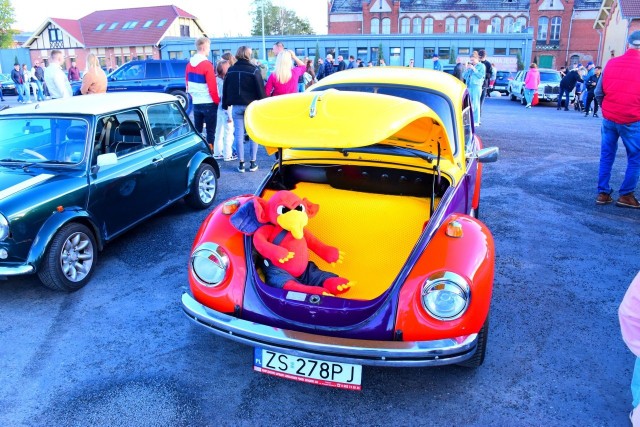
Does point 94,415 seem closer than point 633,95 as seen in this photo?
Yes

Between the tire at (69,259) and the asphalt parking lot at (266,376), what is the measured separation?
13cm

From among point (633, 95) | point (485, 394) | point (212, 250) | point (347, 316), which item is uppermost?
point (633, 95)

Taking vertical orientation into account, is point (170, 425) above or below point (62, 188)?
below

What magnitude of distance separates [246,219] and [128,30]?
5771cm

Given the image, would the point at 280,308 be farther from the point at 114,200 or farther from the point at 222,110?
the point at 222,110

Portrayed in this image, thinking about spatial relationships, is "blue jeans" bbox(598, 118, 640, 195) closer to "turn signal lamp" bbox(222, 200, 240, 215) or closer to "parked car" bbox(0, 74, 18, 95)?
"turn signal lamp" bbox(222, 200, 240, 215)

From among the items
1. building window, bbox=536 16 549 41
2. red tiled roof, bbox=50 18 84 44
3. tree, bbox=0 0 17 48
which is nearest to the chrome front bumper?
building window, bbox=536 16 549 41

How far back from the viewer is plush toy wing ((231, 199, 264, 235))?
3.07 m

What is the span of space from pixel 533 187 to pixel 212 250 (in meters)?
5.82

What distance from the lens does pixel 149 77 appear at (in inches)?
637

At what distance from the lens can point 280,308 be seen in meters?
2.73

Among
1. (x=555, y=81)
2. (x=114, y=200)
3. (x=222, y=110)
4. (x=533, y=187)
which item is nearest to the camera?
(x=114, y=200)

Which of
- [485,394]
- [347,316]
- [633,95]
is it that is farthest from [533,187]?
[347,316]

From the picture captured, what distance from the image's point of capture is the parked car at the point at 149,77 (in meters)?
15.9
